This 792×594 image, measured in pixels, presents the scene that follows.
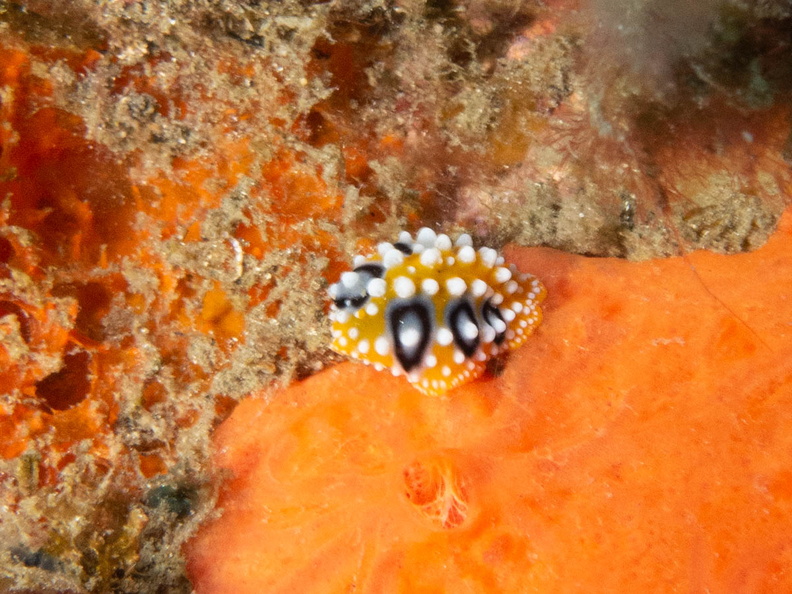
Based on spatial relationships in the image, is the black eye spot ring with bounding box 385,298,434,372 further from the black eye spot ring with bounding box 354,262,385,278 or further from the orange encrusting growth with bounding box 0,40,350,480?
the orange encrusting growth with bounding box 0,40,350,480

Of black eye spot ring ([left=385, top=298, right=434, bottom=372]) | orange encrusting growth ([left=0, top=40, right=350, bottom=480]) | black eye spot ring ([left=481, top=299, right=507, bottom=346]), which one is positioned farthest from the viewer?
black eye spot ring ([left=481, top=299, right=507, bottom=346])

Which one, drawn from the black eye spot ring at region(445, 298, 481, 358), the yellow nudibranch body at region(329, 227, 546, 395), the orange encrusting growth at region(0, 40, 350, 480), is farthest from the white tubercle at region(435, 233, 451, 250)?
the orange encrusting growth at region(0, 40, 350, 480)

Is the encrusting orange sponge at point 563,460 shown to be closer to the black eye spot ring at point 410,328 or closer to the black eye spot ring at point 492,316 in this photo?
the black eye spot ring at point 492,316

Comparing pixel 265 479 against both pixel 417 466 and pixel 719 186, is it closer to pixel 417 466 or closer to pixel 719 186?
pixel 417 466

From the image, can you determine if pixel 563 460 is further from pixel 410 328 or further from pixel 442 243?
pixel 442 243

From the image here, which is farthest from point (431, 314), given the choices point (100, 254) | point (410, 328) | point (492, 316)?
point (100, 254)

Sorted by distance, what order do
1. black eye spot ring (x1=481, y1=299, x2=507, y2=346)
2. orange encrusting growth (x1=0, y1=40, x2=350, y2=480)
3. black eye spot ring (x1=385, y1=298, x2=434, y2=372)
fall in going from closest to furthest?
orange encrusting growth (x1=0, y1=40, x2=350, y2=480) < black eye spot ring (x1=385, y1=298, x2=434, y2=372) < black eye spot ring (x1=481, y1=299, x2=507, y2=346)
